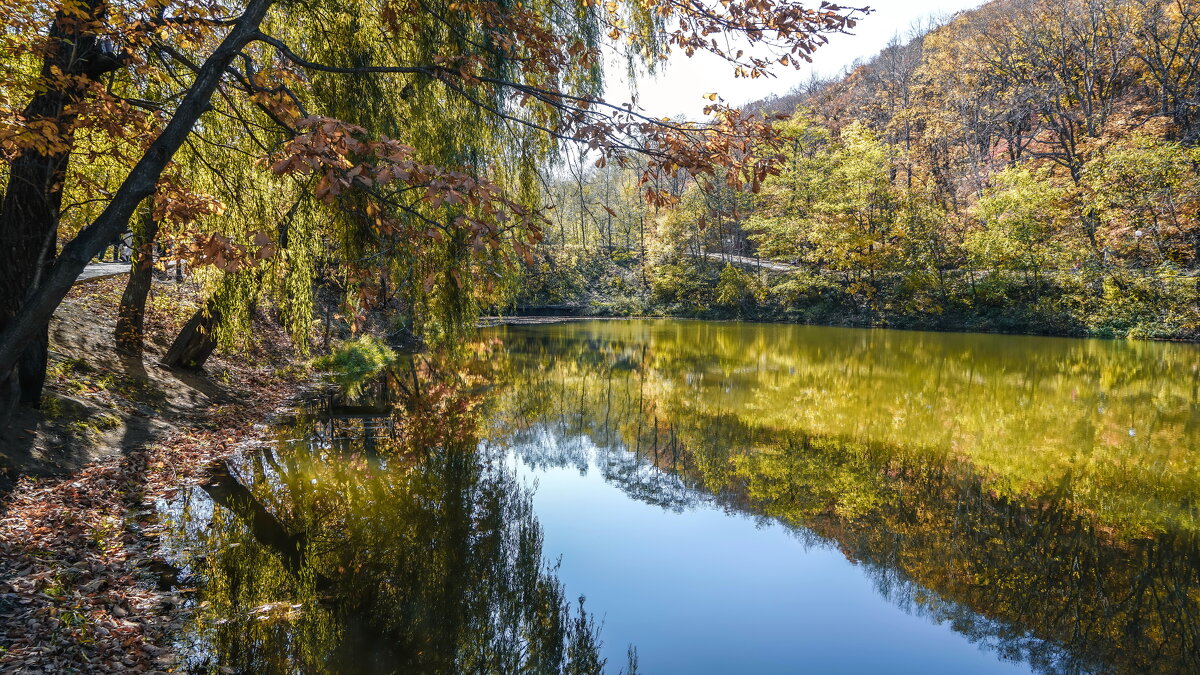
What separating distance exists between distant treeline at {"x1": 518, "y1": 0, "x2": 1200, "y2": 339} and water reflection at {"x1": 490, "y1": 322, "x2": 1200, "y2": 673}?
29.2 ft

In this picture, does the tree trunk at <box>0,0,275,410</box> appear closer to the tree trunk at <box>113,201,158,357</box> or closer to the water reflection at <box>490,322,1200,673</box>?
the water reflection at <box>490,322,1200,673</box>

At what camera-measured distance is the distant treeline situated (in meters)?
24.8

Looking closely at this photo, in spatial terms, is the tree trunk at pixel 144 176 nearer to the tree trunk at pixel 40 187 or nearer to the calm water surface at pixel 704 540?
the tree trunk at pixel 40 187

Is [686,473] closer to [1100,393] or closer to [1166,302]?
[1100,393]

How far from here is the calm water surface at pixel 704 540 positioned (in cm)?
365

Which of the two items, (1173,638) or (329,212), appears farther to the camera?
(329,212)

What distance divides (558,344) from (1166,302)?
958 inches

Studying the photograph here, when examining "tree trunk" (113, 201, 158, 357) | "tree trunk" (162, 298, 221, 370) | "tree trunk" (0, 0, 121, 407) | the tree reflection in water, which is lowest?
the tree reflection in water

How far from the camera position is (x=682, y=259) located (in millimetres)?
43062

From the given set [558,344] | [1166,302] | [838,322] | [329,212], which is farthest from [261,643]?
[838,322]

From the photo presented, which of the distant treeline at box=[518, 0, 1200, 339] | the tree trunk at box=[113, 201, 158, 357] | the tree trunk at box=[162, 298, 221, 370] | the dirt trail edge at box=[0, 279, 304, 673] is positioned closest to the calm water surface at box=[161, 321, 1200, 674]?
the dirt trail edge at box=[0, 279, 304, 673]

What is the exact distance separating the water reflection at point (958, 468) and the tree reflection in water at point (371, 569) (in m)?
0.95

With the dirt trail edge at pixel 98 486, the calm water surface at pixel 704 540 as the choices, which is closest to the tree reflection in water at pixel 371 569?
the calm water surface at pixel 704 540

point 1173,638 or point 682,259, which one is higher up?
point 682,259
